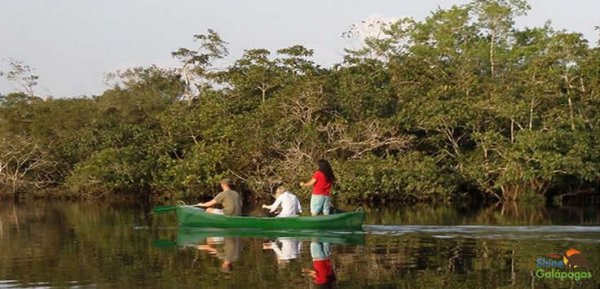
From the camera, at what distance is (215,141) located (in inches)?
1307

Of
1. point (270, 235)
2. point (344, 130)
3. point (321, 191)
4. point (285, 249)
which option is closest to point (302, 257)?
point (285, 249)

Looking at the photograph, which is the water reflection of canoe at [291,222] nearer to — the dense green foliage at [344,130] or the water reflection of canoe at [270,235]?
the water reflection of canoe at [270,235]

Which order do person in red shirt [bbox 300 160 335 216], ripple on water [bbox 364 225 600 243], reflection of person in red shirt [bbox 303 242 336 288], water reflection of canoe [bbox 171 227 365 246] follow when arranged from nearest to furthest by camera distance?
reflection of person in red shirt [bbox 303 242 336 288], ripple on water [bbox 364 225 600 243], water reflection of canoe [bbox 171 227 365 246], person in red shirt [bbox 300 160 335 216]

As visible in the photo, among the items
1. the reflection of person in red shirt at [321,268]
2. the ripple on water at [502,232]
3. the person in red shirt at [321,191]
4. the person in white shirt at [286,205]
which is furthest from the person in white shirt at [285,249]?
the ripple on water at [502,232]

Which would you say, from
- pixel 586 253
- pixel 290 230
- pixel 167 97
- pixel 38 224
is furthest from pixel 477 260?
pixel 167 97

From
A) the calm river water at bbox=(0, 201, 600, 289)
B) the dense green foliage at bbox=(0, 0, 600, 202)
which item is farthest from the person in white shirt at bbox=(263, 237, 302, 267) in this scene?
the dense green foliage at bbox=(0, 0, 600, 202)

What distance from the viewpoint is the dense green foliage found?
2972 cm

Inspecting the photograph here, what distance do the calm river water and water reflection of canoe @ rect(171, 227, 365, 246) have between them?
27mm

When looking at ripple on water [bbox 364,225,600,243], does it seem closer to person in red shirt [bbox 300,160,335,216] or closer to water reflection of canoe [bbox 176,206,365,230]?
water reflection of canoe [bbox 176,206,365,230]

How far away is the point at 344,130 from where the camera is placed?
30672mm

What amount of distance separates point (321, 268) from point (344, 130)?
17972 millimetres

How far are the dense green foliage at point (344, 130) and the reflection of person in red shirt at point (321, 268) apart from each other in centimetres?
1378

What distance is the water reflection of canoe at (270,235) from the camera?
1704 centimetres

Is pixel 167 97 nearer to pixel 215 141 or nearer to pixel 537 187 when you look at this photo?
pixel 215 141
